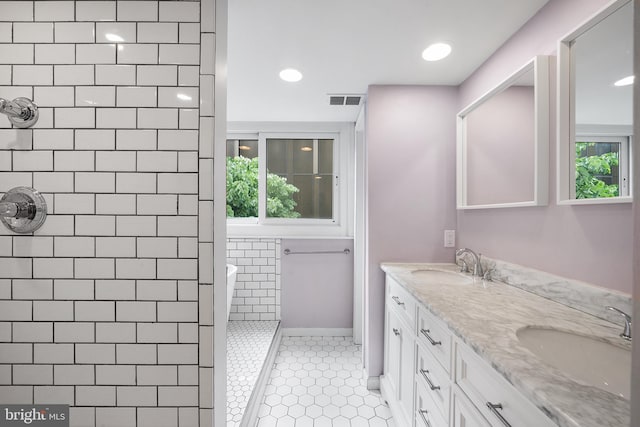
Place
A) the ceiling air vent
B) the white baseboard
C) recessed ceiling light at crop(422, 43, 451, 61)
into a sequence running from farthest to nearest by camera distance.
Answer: the white baseboard, the ceiling air vent, recessed ceiling light at crop(422, 43, 451, 61)

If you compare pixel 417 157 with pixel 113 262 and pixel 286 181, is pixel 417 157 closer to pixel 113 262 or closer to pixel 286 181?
pixel 286 181

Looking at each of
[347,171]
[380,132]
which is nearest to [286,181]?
[347,171]

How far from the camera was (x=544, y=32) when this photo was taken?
1.23 metres

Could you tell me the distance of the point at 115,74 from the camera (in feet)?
3.00

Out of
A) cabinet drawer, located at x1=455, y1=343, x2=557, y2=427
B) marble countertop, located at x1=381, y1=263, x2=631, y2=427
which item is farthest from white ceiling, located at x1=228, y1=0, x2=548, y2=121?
cabinet drawer, located at x1=455, y1=343, x2=557, y2=427

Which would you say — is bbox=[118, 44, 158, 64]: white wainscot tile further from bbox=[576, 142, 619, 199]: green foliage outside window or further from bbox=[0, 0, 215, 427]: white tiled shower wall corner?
bbox=[576, 142, 619, 199]: green foliage outside window

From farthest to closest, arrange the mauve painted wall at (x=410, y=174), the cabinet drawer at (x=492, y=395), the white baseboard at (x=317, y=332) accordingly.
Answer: the white baseboard at (x=317, y=332) < the mauve painted wall at (x=410, y=174) < the cabinet drawer at (x=492, y=395)

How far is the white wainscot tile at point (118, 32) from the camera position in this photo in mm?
912

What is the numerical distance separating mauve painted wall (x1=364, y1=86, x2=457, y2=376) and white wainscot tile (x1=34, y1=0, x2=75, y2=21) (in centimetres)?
157

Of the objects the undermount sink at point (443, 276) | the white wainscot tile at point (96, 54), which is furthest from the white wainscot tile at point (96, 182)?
the undermount sink at point (443, 276)

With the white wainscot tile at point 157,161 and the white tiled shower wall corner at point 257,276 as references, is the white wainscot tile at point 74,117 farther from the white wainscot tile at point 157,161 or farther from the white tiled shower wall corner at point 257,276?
the white tiled shower wall corner at point 257,276

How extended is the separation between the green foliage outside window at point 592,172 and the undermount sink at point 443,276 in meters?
0.72

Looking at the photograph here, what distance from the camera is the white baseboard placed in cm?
284

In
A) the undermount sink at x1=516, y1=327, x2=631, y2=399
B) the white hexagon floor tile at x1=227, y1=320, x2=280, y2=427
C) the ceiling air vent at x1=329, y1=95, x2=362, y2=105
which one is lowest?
the white hexagon floor tile at x1=227, y1=320, x2=280, y2=427
